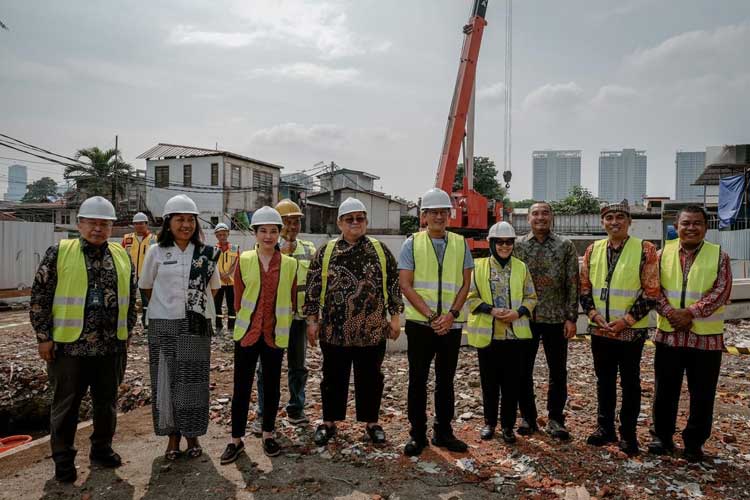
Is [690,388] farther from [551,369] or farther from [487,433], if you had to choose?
[487,433]

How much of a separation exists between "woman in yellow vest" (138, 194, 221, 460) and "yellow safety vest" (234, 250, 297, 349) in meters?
0.24

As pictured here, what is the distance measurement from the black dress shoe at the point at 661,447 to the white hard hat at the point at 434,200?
239 cm

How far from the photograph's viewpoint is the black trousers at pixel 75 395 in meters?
3.31

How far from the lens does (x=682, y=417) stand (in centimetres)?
457

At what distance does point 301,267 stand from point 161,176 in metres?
28.9

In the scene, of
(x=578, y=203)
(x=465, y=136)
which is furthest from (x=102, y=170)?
(x=578, y=203)

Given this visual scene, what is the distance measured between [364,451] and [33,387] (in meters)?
4.75

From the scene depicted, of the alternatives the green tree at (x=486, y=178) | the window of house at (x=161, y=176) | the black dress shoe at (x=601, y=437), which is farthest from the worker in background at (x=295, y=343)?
the green tree at (x=486, y=178)

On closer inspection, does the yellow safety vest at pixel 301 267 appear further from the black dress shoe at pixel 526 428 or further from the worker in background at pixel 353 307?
the black dress shoe at pixel 526 428

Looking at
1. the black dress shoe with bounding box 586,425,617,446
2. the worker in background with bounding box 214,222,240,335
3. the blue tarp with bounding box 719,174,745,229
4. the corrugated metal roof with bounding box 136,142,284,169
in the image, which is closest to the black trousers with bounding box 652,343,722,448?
the black dress shoe with bounding box 586,425,617,446

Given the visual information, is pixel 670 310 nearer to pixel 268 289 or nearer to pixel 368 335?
pixel 368 335

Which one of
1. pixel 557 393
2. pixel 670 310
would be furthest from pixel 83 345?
pixel 670 310

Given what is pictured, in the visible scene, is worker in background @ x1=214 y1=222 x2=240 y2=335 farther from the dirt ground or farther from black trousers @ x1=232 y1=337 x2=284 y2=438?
black trousers @ x1=232 y1=337 x2=284 y2=438

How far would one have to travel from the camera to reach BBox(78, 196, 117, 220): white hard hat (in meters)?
3.37
